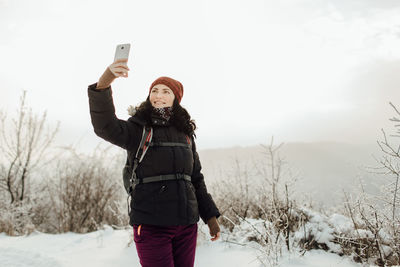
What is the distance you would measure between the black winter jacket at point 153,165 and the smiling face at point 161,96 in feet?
0.59

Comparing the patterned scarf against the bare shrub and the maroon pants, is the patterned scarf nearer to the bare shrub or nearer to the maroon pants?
the maroon pants

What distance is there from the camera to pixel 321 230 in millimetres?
3707

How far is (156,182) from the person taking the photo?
1.65 meters

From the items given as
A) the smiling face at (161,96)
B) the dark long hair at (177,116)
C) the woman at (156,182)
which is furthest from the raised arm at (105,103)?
the smiling face at (161,96)

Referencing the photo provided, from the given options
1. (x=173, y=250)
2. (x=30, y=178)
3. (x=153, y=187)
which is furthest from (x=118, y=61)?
(x=30, y=178)

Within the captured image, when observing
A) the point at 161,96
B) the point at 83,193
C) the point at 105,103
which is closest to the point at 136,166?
the point at 105,103

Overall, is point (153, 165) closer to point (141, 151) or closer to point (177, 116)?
point (141, 151)

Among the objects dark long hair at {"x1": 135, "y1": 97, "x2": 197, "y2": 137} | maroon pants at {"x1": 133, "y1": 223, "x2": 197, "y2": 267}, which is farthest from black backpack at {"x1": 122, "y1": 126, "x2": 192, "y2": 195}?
maroon pants at {"x1": 133, "y1": 223, "x2": 197, "y2": 267}

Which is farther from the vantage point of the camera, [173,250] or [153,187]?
[173,250]

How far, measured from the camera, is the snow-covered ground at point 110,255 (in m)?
3.18

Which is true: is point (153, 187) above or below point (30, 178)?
above

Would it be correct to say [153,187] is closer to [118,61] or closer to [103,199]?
[118,61]

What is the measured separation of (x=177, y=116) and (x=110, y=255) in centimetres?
273

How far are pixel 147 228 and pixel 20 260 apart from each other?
8.23ft
